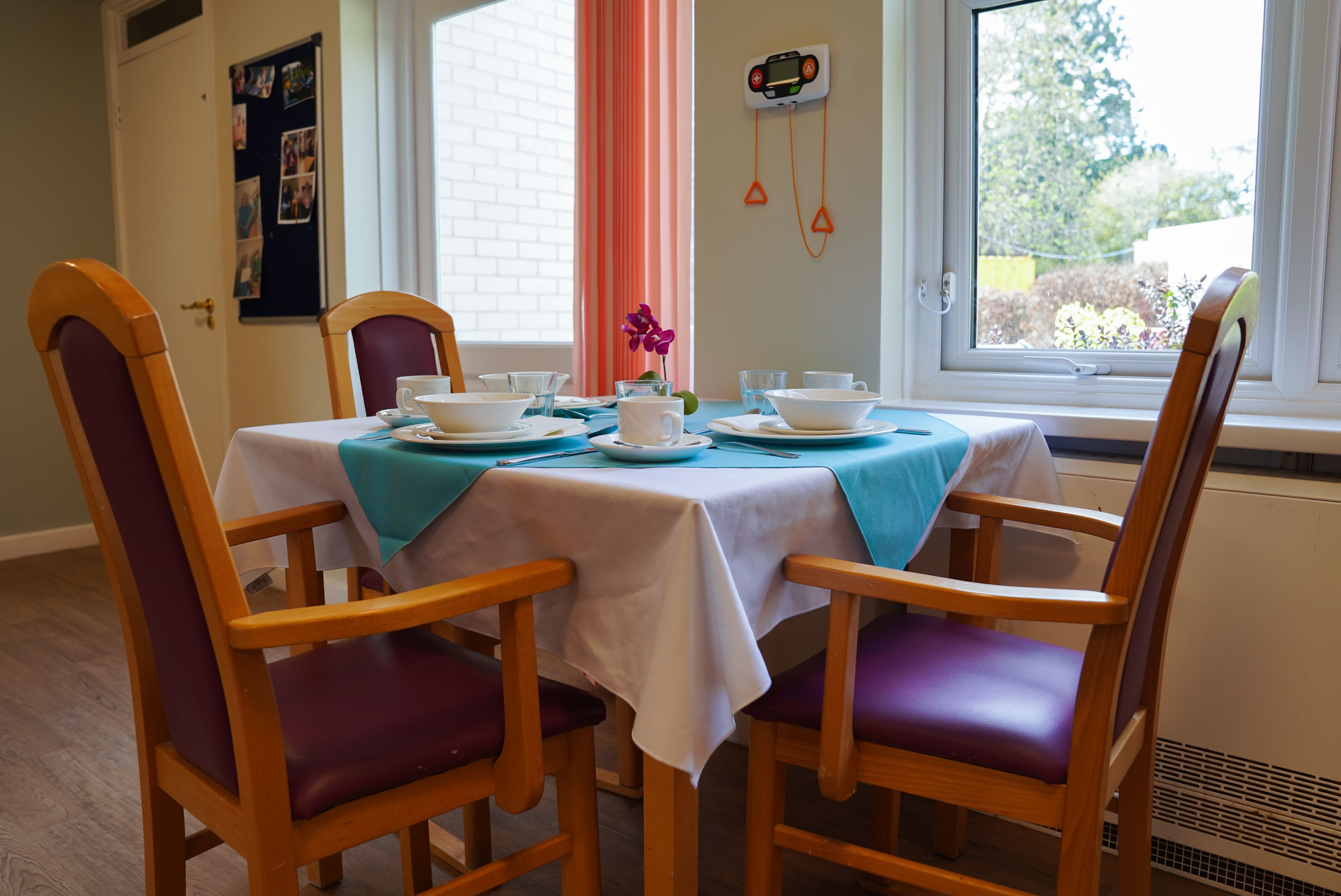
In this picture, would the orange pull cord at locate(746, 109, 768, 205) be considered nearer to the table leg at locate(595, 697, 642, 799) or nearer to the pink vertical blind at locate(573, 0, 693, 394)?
the pink vertical blind at locate(573, 0, 693, 394)

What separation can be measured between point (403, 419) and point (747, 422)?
1.87 ft

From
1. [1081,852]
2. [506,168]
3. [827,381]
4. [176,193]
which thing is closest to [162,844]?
[1081,852]

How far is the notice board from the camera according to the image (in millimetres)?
3197

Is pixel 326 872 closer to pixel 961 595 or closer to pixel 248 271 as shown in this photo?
pixel 961 595

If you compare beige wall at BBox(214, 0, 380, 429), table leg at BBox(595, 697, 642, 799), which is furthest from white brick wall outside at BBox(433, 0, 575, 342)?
table leg at BBox(595, 697, 642, 799)

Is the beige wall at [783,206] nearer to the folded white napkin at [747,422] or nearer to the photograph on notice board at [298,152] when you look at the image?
the folded white napkin at [747,422]

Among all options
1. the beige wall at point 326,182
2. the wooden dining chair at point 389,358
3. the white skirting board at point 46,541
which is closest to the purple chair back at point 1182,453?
the wooden dining chair at point 389,358

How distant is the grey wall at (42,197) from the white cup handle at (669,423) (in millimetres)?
3760

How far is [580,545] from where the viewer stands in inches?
42.3

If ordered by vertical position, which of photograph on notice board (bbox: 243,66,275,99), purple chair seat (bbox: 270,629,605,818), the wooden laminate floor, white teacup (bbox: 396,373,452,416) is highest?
photograph on notice board (bbox: 243,66,275,99)

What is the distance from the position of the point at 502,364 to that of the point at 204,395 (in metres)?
1.71

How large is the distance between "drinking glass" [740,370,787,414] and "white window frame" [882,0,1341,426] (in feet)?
1.68

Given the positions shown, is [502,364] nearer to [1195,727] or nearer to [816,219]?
[816,219]

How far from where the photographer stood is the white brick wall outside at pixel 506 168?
282 centimetres
